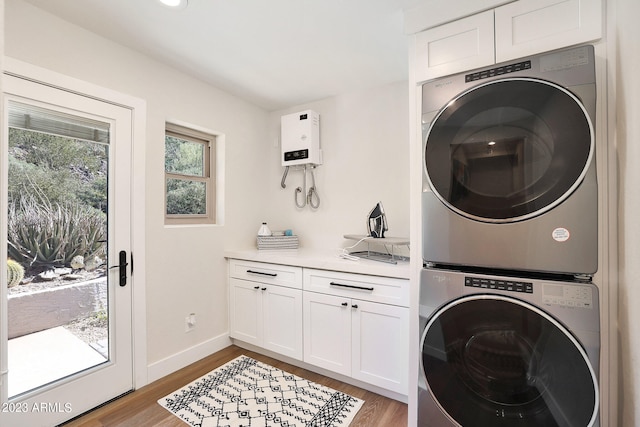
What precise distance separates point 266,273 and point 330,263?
24.4 inches

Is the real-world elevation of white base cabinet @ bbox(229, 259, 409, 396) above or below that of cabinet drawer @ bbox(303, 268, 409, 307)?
below

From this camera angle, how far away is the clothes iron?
230 cm

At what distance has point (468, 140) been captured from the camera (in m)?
1.39

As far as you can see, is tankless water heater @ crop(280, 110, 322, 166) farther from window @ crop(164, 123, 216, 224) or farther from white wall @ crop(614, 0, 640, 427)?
white wall @ crop(614, 0, 640, 427)

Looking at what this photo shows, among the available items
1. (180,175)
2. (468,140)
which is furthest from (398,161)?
(180,175)

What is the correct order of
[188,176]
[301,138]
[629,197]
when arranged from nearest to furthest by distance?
[629,197] < [188,176] < [301,138]

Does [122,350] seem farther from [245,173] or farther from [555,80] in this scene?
[555,80]

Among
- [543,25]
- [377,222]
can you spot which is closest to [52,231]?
[377,222]

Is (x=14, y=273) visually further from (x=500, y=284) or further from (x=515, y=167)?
(x=515, y=167)

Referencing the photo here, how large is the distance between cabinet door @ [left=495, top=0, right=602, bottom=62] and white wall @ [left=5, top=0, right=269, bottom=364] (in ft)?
7.10

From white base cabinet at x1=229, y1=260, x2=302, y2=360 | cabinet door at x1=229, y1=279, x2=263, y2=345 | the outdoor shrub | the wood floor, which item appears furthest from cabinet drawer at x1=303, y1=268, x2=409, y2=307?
the outdoor shrub

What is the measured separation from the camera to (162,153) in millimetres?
2275

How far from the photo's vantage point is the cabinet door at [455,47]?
1.48 metres

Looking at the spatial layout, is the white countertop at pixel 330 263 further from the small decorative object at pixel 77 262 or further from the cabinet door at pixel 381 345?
the small decorative object at pixel 77 262
